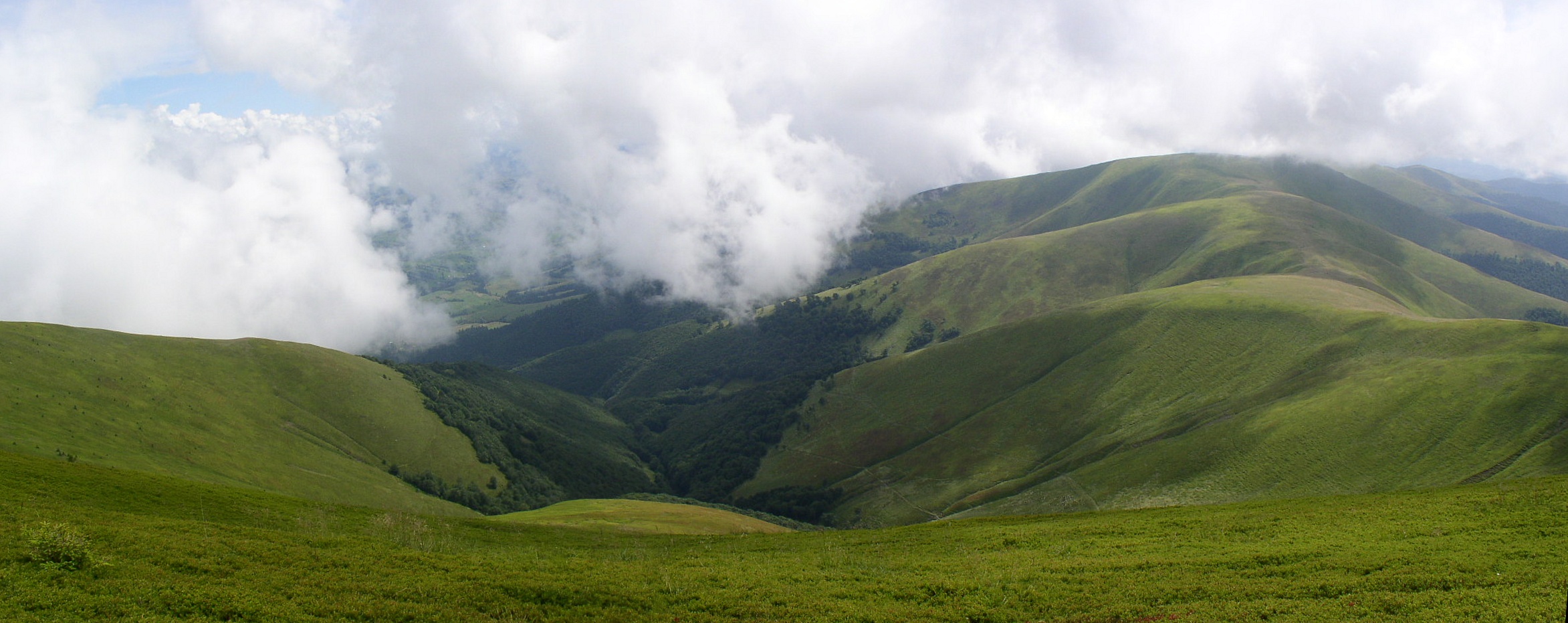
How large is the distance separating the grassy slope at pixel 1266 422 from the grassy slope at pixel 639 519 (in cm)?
6139

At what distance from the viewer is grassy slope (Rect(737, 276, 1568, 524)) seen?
11131cm

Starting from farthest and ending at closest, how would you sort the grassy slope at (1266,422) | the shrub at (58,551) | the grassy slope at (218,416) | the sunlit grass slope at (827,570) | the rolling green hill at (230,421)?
the grassy slope at (1266,422) → the rolling green hill at (230,421) → the grassy slope at (218,416) → the sunlit grass slope at (827,570) → the shrub at (58,551)

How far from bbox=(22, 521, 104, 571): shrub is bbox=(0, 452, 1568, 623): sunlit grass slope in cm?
55

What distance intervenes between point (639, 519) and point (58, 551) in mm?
79254

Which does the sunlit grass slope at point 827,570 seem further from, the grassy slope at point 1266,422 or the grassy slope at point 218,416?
the grassy slope at point 1266,422

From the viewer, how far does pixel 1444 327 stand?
5778 inches

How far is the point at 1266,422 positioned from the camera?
13488cm

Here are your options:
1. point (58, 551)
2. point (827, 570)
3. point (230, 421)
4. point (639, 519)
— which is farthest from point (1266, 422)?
point (230, 421)

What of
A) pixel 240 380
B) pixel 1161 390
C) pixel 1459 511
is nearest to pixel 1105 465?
pixel 1161 390

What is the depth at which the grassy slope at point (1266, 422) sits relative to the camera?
111m

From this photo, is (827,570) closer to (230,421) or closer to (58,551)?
(58,551)

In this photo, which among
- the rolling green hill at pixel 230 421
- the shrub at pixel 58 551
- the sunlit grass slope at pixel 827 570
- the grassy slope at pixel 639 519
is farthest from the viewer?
the rolling green hill at pixel 230 421

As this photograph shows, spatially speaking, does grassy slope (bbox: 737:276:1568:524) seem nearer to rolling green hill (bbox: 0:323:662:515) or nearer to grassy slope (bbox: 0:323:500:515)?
rolling green hill (bbox: 0:323:662:515)

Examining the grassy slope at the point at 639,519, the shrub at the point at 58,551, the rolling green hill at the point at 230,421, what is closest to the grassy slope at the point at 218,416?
the rolling green hill at the point at 230,421
